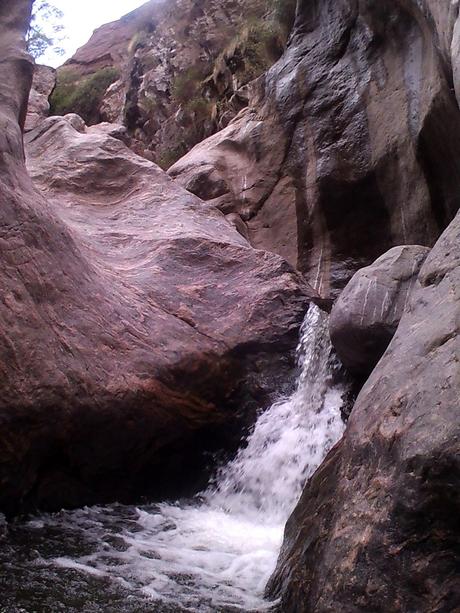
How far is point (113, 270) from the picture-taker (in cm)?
755

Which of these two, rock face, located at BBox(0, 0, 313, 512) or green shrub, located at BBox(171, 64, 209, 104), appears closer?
rock face, located at BBox(0, 0, 313, 512)

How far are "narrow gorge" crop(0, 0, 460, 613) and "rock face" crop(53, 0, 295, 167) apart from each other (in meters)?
3.29

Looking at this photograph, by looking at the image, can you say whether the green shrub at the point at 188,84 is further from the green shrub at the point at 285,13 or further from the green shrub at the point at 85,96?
the green shrub at the point at 85,96

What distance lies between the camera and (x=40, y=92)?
20719mm

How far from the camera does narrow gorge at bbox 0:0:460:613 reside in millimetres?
3582

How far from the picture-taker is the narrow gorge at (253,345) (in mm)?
3582

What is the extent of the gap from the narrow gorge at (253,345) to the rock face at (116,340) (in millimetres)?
25

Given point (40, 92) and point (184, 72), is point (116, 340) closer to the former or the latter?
point (184, 72)

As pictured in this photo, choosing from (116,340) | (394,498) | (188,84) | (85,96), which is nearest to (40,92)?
(85,96)

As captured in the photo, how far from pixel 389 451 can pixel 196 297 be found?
4341 mm

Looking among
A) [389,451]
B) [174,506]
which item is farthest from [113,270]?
[389,451]

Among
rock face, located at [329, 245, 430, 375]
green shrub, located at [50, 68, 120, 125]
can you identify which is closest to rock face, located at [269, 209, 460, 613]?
rock face, located at [329, 245, 430, 375]

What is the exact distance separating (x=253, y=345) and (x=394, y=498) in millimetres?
4047

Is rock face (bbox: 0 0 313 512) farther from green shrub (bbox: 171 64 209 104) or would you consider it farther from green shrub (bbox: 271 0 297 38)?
green shrub (bbox: 171 64 209 104)
